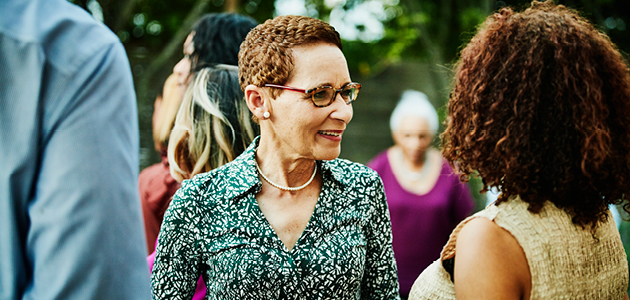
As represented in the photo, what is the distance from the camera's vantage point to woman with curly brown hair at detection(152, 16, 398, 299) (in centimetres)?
168

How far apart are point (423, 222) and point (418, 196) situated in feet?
0.68

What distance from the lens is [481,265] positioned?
1418mm

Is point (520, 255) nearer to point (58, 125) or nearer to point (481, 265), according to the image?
point (481, 265)

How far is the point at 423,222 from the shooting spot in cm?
337

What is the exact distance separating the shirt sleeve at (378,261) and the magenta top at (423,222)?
1.48 meters

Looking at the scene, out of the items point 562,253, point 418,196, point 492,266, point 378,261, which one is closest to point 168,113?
point 378,261

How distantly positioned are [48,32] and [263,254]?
3.58 ft

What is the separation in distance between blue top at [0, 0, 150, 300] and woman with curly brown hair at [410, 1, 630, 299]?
1076 millimetres

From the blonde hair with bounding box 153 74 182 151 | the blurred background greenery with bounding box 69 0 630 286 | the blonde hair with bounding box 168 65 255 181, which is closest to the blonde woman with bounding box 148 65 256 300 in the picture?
the blonde hair with bounding box 168 65 255 181

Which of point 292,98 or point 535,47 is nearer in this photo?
point 535,47

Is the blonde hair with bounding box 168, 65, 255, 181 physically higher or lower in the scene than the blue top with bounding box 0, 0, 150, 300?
lower

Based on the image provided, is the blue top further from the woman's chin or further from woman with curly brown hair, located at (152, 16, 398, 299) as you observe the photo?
the woman's chin

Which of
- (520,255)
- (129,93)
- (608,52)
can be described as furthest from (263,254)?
(608,52)

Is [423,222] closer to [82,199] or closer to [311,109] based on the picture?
[311,109]
